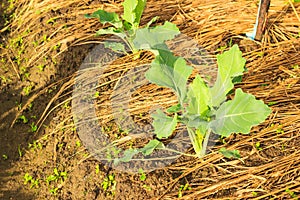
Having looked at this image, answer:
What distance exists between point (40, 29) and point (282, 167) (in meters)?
1.75

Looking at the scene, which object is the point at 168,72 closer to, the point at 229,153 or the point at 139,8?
the point at 229,153

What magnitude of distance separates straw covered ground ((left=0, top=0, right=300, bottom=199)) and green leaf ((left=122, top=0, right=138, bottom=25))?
27 centimetres

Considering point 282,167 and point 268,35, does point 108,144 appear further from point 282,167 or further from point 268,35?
point 268,35

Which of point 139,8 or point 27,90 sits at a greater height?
point 139,8

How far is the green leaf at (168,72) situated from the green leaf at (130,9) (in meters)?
0.48

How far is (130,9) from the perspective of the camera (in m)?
2.53

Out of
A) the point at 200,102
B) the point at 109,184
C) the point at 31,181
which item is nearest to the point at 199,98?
the point at 200,102

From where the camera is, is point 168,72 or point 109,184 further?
point 109,184

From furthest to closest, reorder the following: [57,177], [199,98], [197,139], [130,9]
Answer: [130,9], [57,177], [197,139], [199,98]

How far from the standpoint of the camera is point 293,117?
7.60 feet

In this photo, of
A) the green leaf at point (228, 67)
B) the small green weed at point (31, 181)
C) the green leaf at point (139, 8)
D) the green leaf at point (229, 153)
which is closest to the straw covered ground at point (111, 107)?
the small green weed at point (31, 181)

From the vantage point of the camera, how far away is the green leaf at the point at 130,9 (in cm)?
250

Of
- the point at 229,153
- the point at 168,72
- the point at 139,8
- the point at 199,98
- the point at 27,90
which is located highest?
the point at 139,8

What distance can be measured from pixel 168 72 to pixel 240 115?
1.26 ft
